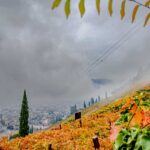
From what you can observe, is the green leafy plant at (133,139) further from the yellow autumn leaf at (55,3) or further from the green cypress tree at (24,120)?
the green cypress tree at (24,120)

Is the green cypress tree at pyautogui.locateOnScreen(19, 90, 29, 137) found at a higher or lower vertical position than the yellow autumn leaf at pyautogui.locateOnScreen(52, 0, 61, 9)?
higher

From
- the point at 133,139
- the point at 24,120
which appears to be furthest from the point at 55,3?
the point at 24,120

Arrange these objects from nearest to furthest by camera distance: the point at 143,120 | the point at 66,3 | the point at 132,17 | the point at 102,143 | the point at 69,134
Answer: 1. the point at 66,3
2. the point at 132,17
3. the point at 143,120
4. the point at 102,143
5. the point at 69,134

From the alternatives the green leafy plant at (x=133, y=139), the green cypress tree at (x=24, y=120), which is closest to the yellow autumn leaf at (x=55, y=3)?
the green leafy plant at (x=133, y=139)

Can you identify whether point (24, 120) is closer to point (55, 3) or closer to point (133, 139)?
point (133, 139)

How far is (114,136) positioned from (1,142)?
60.9 feet

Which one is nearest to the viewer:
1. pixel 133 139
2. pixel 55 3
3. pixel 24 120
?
pixel 55 3

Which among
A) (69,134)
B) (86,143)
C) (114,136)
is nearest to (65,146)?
(86,143)

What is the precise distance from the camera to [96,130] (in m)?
30.1

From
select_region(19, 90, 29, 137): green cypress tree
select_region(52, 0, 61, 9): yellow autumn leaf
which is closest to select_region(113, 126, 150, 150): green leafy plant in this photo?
select_region(52, 0, 61, 9): yellow autumn leaf

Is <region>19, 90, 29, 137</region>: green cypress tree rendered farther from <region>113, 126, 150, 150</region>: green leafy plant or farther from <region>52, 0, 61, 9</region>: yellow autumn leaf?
<region>52, 0, 61, 9</region>: yellow autumn leaf

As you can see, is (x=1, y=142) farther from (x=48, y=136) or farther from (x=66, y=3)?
(x=66, y=3)

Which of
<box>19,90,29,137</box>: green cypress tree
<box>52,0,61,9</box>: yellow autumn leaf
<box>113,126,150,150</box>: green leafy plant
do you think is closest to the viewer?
<box>52,0,61,9</box>: yellow autumn leaf

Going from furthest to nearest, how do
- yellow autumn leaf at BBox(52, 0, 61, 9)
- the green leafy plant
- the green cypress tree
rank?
the green cypress tree
the green leafy plant
yellow autumn leaf at BBox(52, 0, 61, 9)
